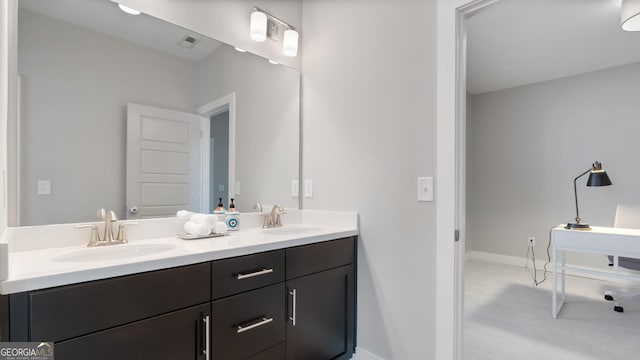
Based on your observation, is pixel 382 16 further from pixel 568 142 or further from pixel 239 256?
pixel 568 142

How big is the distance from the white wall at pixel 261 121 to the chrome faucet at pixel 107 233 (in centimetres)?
62

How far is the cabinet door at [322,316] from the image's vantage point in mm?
1533

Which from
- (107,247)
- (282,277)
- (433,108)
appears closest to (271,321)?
(282,277)

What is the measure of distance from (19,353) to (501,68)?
457 cm

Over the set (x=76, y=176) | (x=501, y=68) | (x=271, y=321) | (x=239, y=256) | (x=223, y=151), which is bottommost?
(x=271, y=321)

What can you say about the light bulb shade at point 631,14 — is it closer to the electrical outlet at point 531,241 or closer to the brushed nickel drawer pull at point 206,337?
the electrical outlet at point 531,241

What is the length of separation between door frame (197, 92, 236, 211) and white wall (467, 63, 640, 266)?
159 inches

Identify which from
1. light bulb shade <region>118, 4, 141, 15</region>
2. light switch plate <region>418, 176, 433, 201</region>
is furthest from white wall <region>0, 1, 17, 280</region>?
light switch plate <region>418, 176, 433, 201</region>

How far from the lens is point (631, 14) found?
2.11m

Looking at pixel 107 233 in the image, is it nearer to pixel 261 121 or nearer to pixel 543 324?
pixel 261 121

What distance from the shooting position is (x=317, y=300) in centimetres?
165

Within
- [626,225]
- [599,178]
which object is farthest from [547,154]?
[626,225]

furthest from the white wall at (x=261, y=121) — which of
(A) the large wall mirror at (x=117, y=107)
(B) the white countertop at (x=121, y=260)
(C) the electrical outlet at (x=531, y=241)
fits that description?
(C) the electrical outlet at (x=531, y=241)

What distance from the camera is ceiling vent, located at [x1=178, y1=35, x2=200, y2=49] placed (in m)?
1.72
